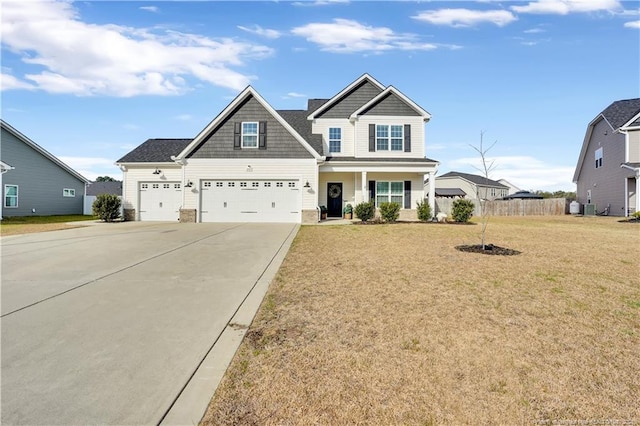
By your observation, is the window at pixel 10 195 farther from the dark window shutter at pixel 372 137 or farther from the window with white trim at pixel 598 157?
the window with white trim at pixel 598 157

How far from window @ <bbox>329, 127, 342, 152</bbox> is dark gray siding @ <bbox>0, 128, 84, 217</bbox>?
22149 mm

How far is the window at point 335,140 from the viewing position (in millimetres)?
20531

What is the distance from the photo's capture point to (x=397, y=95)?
1955cm

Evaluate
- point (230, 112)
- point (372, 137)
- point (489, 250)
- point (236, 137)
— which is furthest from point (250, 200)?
point (489, 250)

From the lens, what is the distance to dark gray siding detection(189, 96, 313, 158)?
18.1m

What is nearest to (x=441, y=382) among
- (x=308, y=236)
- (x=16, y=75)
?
(x=308, y=236)

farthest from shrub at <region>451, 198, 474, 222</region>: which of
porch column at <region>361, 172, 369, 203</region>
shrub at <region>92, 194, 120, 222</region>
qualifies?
shrub at <region>92, 194, 120, 222</region>

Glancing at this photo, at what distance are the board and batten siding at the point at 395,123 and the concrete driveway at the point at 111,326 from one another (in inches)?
509

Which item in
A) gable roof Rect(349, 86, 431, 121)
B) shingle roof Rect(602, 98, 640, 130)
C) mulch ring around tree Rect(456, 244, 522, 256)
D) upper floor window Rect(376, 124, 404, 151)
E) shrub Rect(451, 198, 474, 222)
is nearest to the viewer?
mulch ring around tree Rect(456, 244, 522, 256)

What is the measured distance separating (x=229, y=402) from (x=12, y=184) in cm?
2874

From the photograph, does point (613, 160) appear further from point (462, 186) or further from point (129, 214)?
point (129, 214)

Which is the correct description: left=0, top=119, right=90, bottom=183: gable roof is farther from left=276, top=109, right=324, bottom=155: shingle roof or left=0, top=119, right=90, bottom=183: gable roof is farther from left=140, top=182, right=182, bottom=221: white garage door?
left=276, top=109, right=324, bottom=155: shingle roof

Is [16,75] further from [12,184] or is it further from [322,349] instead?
[322,349]

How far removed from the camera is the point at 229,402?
250 cm
